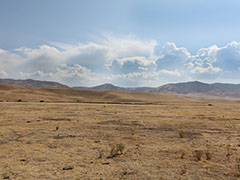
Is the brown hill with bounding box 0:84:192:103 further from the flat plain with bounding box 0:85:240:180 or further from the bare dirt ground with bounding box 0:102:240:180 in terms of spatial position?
the flat plain with bounding box 0:85:240:180

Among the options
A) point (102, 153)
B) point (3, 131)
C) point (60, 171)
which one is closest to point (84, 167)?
point (60, 171)

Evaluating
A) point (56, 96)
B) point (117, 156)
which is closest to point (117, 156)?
point (117, 156)

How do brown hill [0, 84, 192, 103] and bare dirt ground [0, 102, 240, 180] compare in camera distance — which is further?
brown hill [0, 84, 192, 103]

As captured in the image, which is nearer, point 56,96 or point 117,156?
point 117,156

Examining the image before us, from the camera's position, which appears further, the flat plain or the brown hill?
the brown hill

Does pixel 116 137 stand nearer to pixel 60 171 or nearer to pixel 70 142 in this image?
pixel 70 142

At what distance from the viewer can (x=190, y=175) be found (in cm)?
897

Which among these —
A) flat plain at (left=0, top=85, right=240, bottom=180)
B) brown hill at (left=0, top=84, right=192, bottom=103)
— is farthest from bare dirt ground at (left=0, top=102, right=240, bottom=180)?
brown hill at (left=0, top=84, right=192, bottom=103)

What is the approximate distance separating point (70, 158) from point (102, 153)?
1868mm

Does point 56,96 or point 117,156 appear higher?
point 56,96

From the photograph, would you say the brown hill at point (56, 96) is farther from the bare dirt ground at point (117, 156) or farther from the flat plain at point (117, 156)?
the flat plain at point (117, 156)

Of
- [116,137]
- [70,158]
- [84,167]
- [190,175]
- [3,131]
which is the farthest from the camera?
[3,131]

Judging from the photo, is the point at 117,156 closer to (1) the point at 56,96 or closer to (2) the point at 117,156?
(2) the point at 117,156

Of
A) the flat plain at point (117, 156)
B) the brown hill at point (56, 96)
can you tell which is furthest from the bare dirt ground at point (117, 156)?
the brown hill at point (56, 96)
